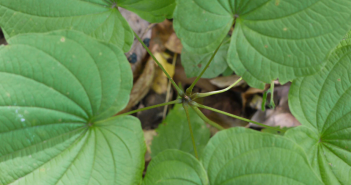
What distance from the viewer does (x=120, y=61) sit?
824mm

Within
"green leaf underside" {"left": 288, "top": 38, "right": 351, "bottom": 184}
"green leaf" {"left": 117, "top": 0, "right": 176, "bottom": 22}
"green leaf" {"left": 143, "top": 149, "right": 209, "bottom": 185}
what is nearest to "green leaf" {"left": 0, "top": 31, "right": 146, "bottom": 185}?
"green leaf" {"left": 143, "top": 149, "right": 209, "bottom": 185}

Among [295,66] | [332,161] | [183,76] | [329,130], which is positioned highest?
[183,76]

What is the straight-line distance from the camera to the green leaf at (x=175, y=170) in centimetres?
81

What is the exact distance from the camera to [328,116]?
0.91 m

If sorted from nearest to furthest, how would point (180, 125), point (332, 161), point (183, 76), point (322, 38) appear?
point (322, 38) < point (332, 161) < point (180, 125) < point (183, 76)

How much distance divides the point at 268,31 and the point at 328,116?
0.42 meters

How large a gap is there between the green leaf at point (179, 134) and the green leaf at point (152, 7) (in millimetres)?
599

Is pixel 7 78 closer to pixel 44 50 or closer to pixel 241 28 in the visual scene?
pixel 44 50

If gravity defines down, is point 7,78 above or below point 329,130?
above

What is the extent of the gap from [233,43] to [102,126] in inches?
22.0

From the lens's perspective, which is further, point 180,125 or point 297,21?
point 180,125

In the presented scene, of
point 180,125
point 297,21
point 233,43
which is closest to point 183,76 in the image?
point 180,125

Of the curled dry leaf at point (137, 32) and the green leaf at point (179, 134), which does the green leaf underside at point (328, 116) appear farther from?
the curled dry leaf at point (137, 32)

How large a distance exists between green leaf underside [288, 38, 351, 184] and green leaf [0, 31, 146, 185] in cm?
63
